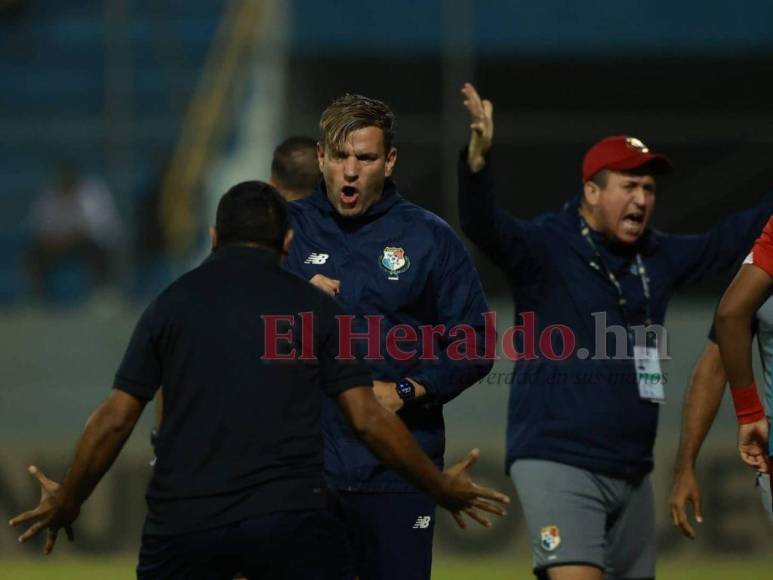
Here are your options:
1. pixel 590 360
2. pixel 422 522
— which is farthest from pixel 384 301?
pixel 590 360

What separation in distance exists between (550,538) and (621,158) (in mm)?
1686

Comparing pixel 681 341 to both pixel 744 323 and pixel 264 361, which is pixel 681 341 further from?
pixel 264 361

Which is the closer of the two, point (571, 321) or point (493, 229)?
point (493, 229)

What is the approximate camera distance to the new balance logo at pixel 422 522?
6275 millimetres

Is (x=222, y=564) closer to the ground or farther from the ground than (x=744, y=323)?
closer to the ground

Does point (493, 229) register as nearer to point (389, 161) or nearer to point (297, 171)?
point (389, 161)

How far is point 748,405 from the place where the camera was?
573cm

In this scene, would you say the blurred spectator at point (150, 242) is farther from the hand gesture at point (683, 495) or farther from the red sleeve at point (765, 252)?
the red sleeve at point (765, 252)

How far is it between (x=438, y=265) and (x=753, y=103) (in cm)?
982

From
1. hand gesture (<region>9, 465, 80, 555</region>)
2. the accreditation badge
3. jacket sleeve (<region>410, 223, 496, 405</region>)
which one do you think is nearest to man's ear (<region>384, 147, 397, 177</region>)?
jacket sleeve (<region>410, 223, 496, 405</region>)

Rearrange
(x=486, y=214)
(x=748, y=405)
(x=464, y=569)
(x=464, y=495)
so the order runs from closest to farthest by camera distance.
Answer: (x=464, y=495) < (x=748, y=405) < (x=486, y=214) < (x=464, y=569)

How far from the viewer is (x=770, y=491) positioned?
19.2 feet

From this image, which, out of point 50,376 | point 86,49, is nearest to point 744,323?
point 50,376

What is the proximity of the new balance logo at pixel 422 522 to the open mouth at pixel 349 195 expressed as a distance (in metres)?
1.20
